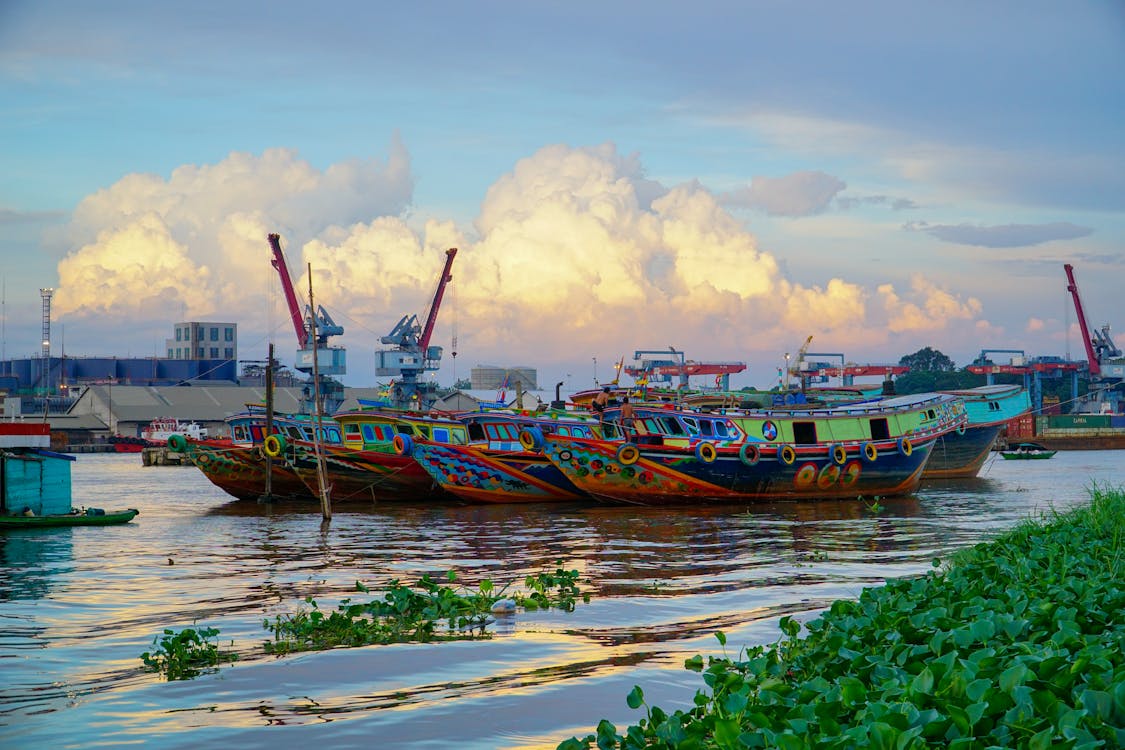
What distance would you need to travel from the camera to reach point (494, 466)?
3306cm

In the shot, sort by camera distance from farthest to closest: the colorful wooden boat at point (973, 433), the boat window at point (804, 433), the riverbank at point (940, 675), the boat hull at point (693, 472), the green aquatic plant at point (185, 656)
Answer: the colorful wooden boat at point (973, 433) → the boat window at point (804, 433) → the boat hull at point (693, 472) → the green aquatic plant at point (185, 656) → the riverbank at point (940, 675)

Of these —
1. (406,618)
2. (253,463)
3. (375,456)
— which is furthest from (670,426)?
(406,618)

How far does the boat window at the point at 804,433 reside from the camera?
104 feet

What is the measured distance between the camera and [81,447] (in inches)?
3861

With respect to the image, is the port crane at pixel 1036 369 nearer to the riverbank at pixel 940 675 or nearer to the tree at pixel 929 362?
the tree at pixel 929 362

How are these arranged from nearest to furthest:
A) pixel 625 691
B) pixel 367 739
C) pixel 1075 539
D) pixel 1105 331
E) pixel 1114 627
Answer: pixel 1114 627
pixel 367 739
pixel 625 691
pixel 1075 539
pixel 1105 331

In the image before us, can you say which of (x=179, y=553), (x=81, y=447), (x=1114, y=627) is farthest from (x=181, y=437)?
(x=81, y=447)

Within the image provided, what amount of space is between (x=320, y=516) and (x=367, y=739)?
74.8 feet

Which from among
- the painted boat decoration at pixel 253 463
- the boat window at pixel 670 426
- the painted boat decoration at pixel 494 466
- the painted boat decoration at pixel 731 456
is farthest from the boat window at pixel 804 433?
the painted boat decoration at pixel 253 463

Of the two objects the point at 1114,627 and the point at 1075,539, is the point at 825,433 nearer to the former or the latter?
the point at 1075,539

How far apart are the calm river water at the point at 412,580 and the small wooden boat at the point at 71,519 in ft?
0.72

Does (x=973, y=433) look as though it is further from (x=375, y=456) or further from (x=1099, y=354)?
(x=1099, y=354)

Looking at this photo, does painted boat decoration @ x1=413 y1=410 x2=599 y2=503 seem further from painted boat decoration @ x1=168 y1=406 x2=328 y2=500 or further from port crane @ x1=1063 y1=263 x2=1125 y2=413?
port crane @ x1=1063 y1=263 x2=1125 y2=413

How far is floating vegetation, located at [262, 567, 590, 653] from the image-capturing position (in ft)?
39.8
